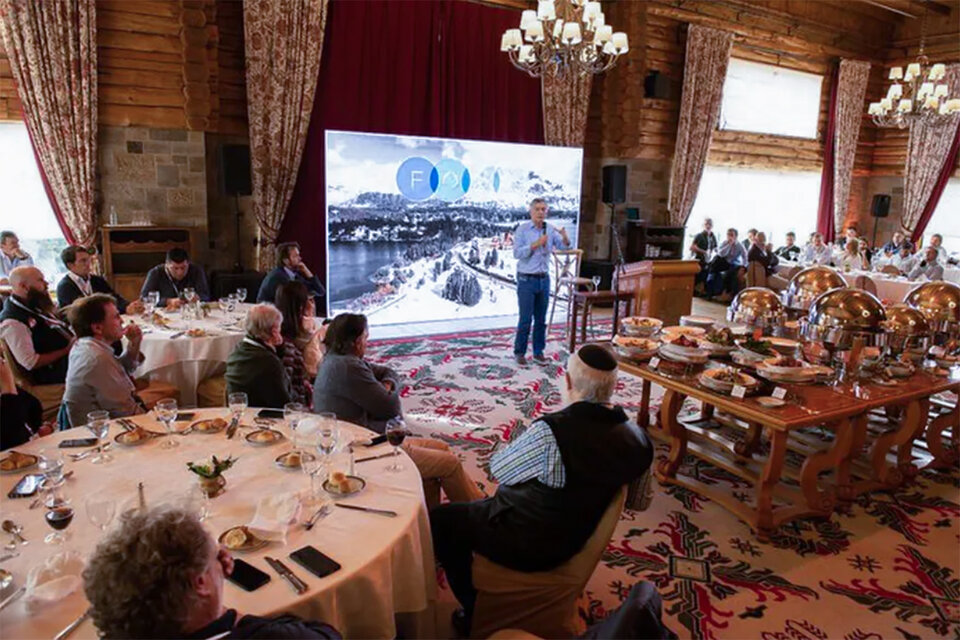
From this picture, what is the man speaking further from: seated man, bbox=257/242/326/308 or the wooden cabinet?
the wooden cabinet

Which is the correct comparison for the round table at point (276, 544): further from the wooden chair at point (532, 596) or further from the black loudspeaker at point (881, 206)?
the black loudspeaker at point (881, 206)

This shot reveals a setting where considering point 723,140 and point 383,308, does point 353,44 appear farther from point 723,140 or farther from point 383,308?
point 723,140

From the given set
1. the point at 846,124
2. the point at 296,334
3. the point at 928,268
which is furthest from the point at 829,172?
the point at 296,334

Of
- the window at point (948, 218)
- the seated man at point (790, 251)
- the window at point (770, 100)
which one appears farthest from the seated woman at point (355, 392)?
the window at point (948, 218)

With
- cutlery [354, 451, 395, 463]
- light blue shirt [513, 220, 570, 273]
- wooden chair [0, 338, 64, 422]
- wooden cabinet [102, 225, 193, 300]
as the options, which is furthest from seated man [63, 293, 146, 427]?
light blue shirt [513, 220, 570, 273]

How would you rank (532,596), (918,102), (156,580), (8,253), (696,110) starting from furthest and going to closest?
(696,110)
(918,102)
(8,253)
(532,596)
(156,580)

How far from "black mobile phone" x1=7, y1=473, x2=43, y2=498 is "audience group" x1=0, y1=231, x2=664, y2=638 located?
0.70 m

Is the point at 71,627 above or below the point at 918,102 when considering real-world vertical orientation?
below

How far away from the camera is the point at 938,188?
11852mm

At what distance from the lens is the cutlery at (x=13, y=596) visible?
4.72 feet

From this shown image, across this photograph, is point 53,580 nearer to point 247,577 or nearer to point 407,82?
point 247,577

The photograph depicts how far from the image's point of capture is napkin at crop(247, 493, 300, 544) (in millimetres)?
1736

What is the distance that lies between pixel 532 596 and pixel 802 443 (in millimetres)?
3006

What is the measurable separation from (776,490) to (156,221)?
20.8 ft
